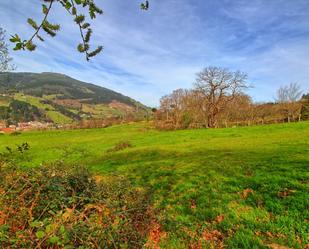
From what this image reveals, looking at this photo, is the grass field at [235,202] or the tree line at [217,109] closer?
the grass field at [235,202]

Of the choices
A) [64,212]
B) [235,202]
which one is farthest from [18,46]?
[235,202]

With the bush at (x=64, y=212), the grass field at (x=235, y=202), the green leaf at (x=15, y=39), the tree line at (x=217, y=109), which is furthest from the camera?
the tree line at (x=217, y=109)

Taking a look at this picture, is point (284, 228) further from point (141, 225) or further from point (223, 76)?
point (223, 76)

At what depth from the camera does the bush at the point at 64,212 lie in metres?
4.04

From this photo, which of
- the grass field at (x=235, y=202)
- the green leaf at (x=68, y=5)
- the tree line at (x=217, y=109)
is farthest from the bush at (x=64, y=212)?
the tree line at (x=217, y=109)

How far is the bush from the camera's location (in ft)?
13.3

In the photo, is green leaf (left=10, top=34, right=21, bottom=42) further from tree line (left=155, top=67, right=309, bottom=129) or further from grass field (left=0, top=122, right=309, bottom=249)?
tree line (left=155, top=67, right=309, bottom=129)

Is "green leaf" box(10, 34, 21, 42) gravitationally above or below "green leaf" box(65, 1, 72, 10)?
below

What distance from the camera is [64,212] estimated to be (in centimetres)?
537

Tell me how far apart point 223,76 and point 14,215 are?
58.4 metres

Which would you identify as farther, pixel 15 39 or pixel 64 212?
pixel 64 212

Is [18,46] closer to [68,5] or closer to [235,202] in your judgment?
[68,5]

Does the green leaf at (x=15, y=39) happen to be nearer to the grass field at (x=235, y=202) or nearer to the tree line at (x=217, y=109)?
the grass field at (x=235, y=202)

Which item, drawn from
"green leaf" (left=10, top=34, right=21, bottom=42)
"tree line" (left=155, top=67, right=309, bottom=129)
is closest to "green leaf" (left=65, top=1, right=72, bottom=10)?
"green leaf" (left=10, top=34, right=21, bottom=42)
